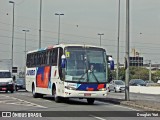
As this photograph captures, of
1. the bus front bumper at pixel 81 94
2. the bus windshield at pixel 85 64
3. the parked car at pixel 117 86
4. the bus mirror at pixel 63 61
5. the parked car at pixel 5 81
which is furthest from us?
the parked car at pixel 117 86

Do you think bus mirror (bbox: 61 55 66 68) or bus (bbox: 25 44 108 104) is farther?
bus (bbox: 25 44 108 104)

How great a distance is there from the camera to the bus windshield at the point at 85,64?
2397 centimetres

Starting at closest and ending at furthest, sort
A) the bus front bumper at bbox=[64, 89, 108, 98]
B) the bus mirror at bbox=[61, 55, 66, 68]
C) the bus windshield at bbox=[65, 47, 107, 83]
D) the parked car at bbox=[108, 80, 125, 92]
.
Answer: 1. the bus mirror at bbox=[61, 55, 66, 68]
2. the bus front bumper at bbox=[64, 89, 108, 98]
3. the bus windshield at bbox=[65, 47, 107, 83]
4. the parked car at bbox=[108, 80, 125, 92]

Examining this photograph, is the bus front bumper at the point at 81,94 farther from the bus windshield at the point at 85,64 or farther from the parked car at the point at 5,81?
the parked car at the point at 5,81

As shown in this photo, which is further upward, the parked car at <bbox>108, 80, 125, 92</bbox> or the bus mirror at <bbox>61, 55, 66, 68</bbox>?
the bus mirror at <bbox>61, 55, 66, 68</bbox>

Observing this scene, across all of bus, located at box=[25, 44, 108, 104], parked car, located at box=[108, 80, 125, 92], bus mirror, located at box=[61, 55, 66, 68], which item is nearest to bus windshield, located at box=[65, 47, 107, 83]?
bus, located at box=[25, 44, 108, 104]

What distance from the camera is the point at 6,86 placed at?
138ft

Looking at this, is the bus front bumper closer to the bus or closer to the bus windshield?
the bus

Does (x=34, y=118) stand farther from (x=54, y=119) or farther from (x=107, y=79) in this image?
(x=107, y=79)

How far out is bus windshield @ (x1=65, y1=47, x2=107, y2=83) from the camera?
78.6 ft

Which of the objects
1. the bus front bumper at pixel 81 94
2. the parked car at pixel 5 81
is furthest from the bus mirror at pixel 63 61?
the parked car at pixel 5 81

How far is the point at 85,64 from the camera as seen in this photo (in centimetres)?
2417

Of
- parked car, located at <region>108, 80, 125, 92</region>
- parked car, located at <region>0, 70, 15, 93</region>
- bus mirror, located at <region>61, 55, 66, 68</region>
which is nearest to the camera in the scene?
bus mirror, located at <region>61, 55, 66, 68</region>

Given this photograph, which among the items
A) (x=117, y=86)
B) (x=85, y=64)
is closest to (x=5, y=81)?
(x=117, y=86)
